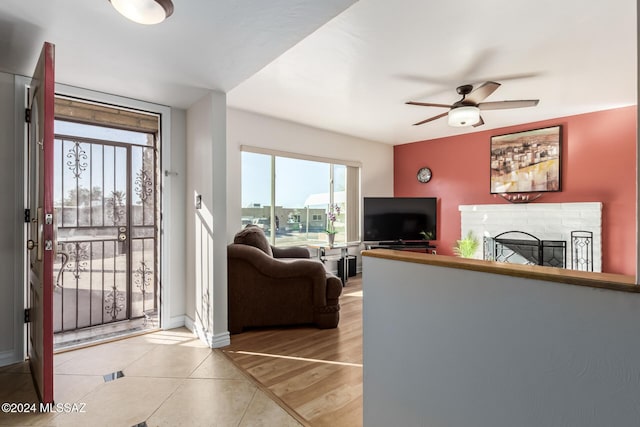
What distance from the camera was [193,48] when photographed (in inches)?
78.6

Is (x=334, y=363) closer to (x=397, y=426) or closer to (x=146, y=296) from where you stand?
(x=397, y=426)

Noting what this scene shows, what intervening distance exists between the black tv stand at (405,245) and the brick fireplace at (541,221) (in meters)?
0.66

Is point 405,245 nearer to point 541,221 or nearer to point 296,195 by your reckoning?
point 541,221

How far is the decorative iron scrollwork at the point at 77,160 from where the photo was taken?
2.96 metres

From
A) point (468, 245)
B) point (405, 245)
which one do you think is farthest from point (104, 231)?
point (468, 245)

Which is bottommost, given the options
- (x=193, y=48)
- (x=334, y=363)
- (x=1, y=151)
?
(x=334, y=363)

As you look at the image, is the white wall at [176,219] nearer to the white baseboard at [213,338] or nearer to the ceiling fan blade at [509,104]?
the white baseboard at [213,338]

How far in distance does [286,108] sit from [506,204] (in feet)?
12.3

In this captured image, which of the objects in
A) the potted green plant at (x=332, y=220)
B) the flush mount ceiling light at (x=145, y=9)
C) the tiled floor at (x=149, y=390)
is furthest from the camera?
the potted green plant at (x=332, y=220)

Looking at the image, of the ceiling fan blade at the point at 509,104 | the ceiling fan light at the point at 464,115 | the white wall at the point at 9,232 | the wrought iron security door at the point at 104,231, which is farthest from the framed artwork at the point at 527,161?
the white wall at the point at 9,232

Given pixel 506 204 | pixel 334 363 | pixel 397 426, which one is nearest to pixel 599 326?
pixel 397 426

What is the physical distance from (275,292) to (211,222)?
0.96 meters

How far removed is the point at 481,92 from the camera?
288 centimetres

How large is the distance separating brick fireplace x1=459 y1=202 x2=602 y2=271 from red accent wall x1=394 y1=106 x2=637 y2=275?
128mm
